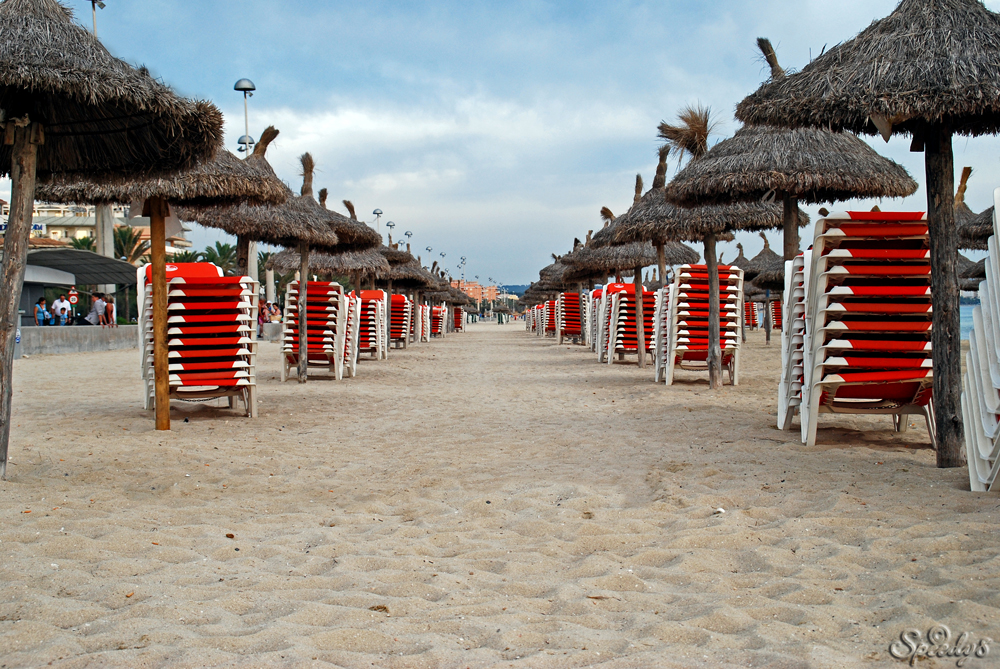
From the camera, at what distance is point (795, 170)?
7.59 m

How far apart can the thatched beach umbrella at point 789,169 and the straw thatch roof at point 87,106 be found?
16.4 ft

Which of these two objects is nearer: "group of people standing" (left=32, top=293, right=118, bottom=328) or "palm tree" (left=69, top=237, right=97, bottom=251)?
"group of people standing" (left=32, top=293, right=118, bottom=328)

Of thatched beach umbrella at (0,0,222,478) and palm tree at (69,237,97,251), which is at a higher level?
palm tree at (69,237,97,251)

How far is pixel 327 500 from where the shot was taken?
4109mm

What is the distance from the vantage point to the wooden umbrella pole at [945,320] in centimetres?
430

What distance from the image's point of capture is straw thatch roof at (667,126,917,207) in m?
7.56

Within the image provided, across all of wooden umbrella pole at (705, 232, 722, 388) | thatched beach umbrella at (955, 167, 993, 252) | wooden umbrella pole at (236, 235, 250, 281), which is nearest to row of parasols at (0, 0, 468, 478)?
wooden umbrella pole at (236, 235, 250, 281)

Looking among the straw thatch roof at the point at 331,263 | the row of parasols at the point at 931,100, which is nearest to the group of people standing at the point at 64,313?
the straw thatch roof at the point at 331,263

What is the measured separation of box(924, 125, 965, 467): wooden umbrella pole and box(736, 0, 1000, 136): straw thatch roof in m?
0.42

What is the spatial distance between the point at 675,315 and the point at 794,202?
213 centimetres

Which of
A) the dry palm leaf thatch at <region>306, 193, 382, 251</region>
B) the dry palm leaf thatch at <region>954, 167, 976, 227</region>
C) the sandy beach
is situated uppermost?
the dry palm leaf thatch at <region>954, 167, 976, 227</region>

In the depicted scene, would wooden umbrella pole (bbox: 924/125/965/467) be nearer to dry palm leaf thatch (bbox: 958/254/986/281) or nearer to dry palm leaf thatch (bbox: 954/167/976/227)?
dry palm leaf thatch (bbox: 954/167/976/227)

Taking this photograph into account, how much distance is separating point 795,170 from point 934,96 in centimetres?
364

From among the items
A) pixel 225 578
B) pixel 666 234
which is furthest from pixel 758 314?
pixel 225 578
